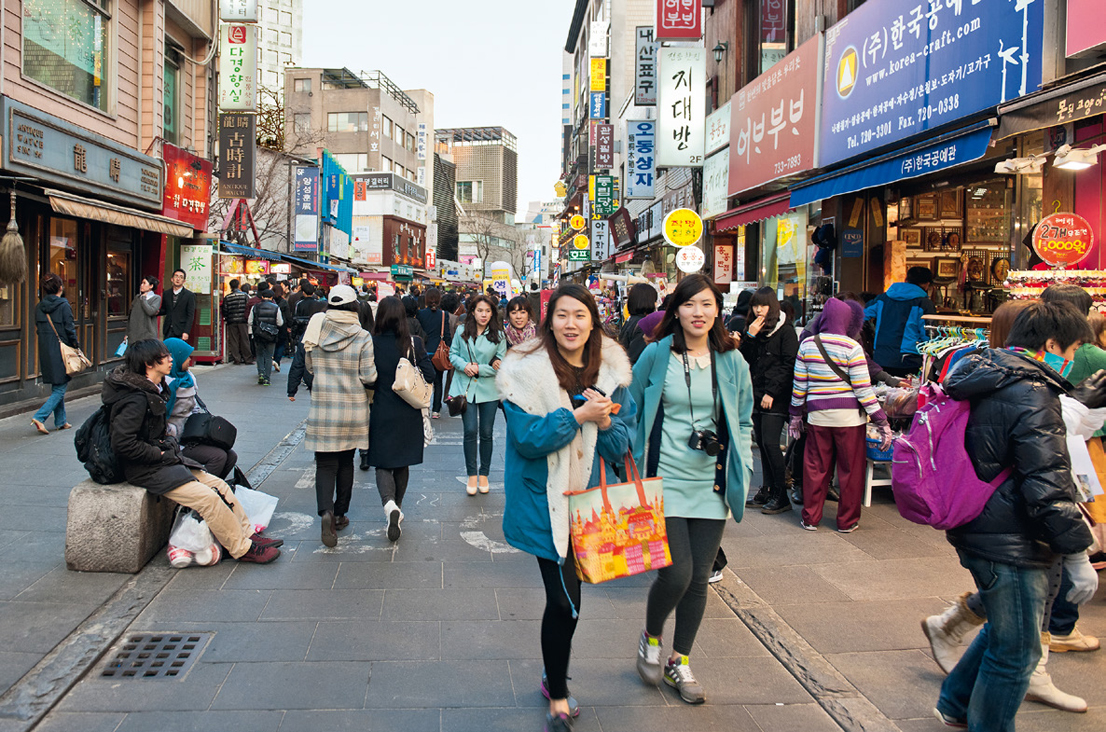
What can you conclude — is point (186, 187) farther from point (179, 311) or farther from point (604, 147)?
A: point (604, 147)

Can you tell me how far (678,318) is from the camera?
12.9ft

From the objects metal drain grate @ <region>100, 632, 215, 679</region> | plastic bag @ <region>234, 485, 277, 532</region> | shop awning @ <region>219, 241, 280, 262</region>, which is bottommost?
metal drain grate @ <region>100, 632, 215, 679</region>

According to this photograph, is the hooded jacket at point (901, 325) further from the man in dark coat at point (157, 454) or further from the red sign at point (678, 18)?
the red sign at point (678, 18)

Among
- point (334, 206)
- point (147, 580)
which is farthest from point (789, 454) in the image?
point (334, 206)

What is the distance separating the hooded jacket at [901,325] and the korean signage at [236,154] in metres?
14.3

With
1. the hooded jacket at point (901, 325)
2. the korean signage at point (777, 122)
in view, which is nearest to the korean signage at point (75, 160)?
the hooded jacket at point (901, 325)

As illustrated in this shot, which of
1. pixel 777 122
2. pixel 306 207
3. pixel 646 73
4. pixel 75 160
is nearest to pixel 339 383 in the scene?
pixel 75 160

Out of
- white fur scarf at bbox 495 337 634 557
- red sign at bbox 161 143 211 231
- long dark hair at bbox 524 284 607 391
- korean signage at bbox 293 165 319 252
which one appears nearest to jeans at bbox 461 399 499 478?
long dark hair at bbox 524 284 607 391

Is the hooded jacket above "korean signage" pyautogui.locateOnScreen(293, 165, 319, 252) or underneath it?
underneath

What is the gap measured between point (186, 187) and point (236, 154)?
2542 mm

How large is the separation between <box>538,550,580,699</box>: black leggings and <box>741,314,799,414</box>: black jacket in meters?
4.03

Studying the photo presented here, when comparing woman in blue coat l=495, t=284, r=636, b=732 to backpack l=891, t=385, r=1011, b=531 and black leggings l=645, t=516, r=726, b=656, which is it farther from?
backpack l=891, t=385, r=1011, b=531

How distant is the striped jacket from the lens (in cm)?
636

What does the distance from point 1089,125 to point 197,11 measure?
15834 mm
